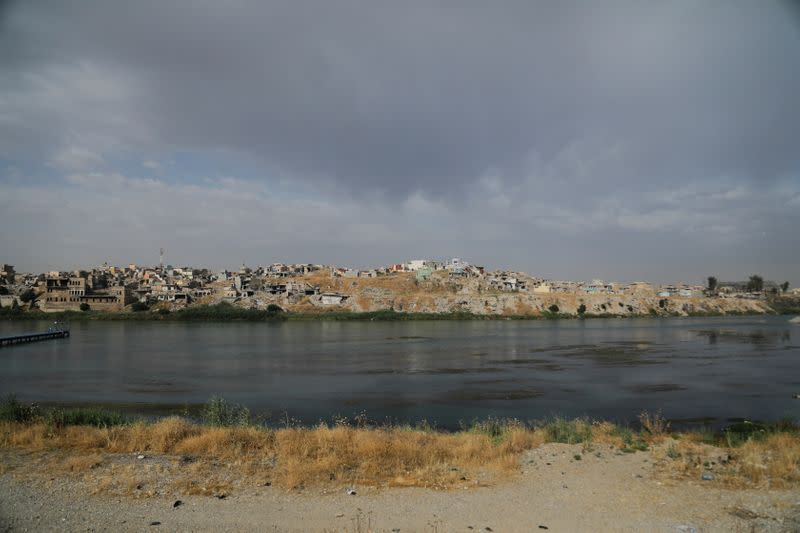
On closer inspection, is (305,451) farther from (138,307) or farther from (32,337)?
(138,307)

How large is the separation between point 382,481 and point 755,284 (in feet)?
655

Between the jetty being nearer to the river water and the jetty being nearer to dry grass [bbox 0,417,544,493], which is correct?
the river water

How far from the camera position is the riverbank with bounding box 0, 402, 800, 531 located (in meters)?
6.92

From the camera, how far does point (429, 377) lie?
30.2 meters

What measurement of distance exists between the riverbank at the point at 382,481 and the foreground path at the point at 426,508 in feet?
0.09

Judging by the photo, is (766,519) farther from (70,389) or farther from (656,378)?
(70,389)

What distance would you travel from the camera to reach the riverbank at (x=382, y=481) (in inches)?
272

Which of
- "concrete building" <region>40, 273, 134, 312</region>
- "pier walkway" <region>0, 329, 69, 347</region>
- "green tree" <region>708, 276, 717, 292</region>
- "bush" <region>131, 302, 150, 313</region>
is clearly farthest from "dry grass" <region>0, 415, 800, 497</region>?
"green tree" <region>708, 276, 717, 292</region>

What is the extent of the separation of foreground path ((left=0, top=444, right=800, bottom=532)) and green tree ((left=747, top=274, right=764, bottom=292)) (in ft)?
634

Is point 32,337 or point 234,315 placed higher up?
point 234,315

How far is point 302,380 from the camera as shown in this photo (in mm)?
29266

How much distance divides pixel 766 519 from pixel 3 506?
1054 cm

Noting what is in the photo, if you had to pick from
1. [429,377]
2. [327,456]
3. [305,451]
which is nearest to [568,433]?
[327,456]

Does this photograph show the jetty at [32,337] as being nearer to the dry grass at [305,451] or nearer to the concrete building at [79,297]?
the concrete building at [79,297]
